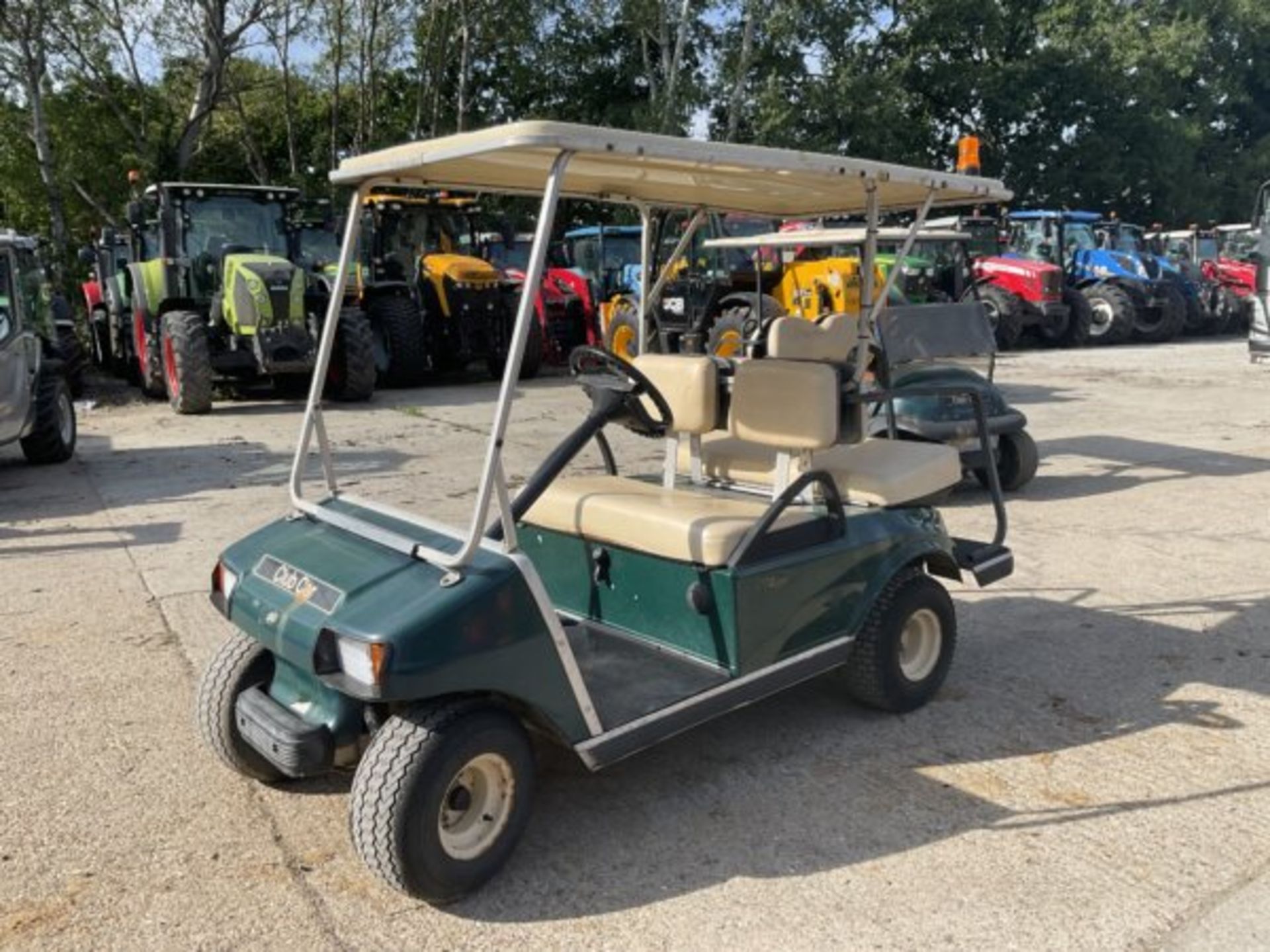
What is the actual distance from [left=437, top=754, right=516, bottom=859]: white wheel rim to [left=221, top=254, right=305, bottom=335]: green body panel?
8.86 metres

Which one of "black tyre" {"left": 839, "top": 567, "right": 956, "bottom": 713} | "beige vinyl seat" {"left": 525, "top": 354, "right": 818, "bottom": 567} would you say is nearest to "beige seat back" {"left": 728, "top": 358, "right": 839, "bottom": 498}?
"beige vinyl seat" {"left": 525, "top": 354, "right": 818, "bottom": 567}

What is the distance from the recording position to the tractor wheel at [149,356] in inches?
445

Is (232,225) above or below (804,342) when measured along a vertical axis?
above

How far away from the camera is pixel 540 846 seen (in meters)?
2.90

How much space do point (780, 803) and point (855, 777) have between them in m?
0.29

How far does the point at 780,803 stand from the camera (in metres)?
3.13

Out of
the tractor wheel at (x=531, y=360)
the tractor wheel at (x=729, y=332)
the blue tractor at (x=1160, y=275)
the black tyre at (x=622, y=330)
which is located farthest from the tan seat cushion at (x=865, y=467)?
the blue tractor at (x=1160, y=275)

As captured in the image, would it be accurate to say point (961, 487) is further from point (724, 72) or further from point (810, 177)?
point (724, 72)

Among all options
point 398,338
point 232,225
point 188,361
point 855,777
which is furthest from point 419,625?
point 232,225

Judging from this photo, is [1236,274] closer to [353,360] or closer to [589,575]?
[353,360]

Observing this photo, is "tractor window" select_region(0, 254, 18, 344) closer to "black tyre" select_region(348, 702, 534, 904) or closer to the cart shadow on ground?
the cart shadow on ground

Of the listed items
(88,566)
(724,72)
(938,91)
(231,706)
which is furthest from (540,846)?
(938,91)

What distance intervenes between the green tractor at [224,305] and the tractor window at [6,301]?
2.55 m

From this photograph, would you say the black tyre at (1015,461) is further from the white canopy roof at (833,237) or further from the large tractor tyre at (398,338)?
the large tractor tyre at (398,338)
